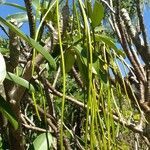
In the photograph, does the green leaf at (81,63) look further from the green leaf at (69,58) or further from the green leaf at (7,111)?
the green leaf at (7,111)

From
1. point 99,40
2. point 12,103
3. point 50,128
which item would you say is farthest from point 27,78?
point 50,128

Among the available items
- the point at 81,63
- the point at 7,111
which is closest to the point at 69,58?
the point at 81,63

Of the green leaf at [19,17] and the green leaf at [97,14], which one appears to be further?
the green leaf at [19,17]

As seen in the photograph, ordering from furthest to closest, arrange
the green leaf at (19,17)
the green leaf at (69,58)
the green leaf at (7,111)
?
the green leaf at (19,17)
the green leaf at (69,58)
the green leaf at (7,111)

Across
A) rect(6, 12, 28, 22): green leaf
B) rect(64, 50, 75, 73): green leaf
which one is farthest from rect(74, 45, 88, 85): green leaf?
rect(6, 12, 28, 22): green leaf

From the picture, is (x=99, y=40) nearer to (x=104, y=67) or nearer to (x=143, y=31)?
(x=104, y=67)

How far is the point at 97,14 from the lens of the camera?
0.79 meters

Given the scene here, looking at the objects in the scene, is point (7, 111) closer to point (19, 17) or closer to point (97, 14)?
point (97, 14)

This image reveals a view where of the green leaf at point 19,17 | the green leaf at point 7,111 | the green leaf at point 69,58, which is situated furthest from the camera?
the green leaf at point 19,17

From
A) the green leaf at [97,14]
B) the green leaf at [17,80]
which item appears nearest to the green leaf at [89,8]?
the green leaf at [97,14]

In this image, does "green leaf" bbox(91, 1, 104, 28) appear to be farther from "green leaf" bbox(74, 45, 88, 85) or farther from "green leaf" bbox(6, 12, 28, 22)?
"green leaf" bbox(6, 12, 28, 22)

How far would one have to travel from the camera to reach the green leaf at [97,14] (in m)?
0.77

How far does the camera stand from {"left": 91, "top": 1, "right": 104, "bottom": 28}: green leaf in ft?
2.53

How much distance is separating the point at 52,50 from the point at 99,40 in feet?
0.28
